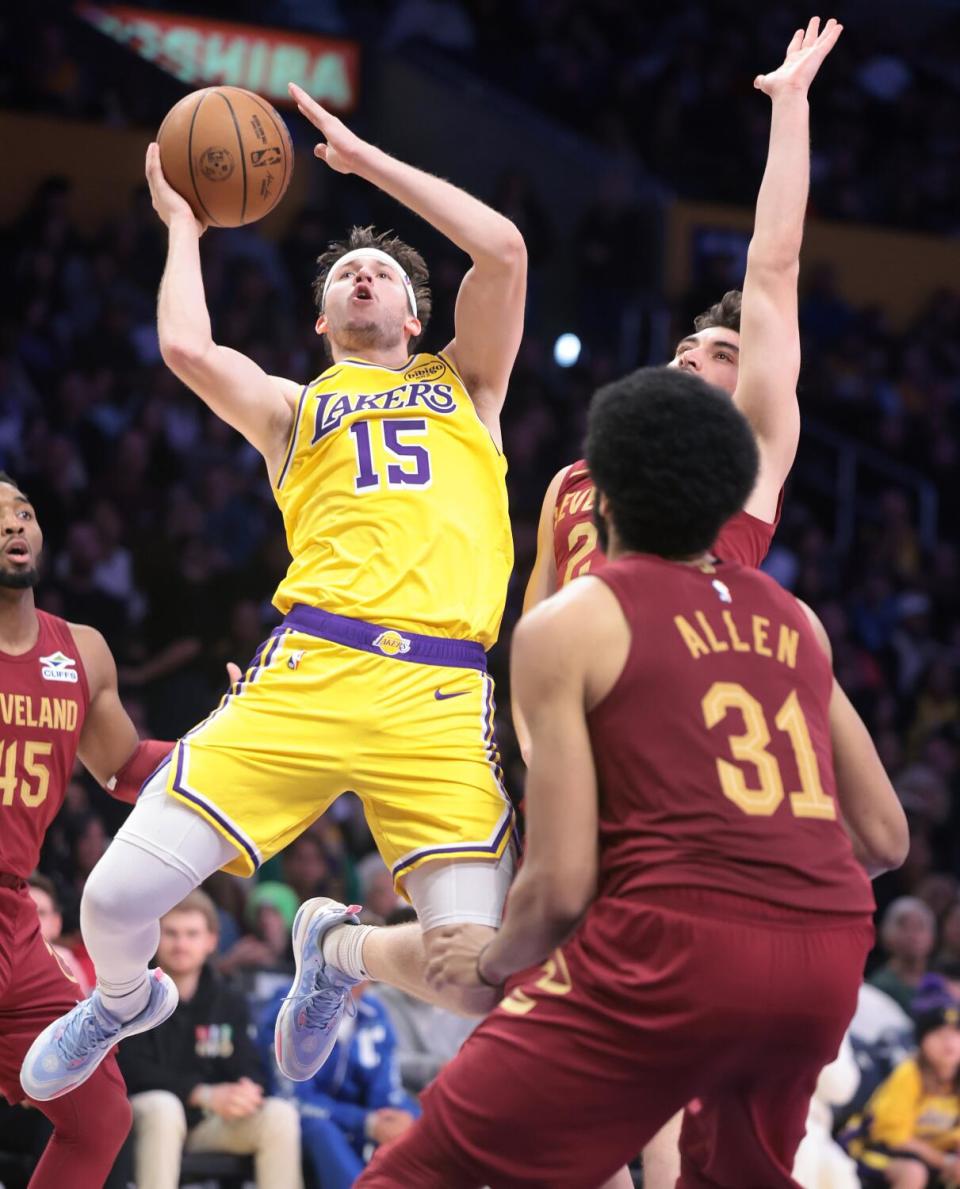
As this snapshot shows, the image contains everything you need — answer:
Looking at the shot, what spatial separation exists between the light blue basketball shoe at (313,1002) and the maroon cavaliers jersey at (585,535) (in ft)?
3.87

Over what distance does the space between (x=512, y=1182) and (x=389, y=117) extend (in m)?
13.2

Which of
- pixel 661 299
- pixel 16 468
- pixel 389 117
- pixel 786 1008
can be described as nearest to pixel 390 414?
pixel 786 1008

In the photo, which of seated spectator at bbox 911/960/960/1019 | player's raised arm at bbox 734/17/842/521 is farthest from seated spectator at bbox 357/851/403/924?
player's raised arm at bbox 734/17/842/521

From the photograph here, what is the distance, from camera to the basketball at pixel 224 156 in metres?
5.05

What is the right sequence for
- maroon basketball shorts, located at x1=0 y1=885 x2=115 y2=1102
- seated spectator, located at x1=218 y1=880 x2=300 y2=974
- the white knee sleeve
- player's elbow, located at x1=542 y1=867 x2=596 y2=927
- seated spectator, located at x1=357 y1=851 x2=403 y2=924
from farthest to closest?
seated spectator, located at x1=357 y1=851 x2=403 y2=924
seated spectator, located at x1=218 y1=880 x2=300 y2=974
maroon basketball shorts, located at x1=0 y1=885 x2=115 y2=1102
the white knee sleeve
player's elbow, located at x1=542 y1=867 x2=596 y2=927

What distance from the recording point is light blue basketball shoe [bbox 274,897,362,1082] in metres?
4.99

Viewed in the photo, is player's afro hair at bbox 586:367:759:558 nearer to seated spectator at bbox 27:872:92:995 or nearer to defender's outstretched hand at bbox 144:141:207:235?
defender's outstretched hand at bbox 144:141:207:235

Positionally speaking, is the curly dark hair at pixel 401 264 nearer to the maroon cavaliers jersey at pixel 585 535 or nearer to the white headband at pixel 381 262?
the white headband at pixel 381 262

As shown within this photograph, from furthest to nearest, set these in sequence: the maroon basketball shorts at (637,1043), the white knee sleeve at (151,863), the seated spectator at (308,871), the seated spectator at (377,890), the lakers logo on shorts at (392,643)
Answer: the seated spectator at (308,871)
the seated spectator at (377,890)
the lakers logo on shorts at (392,643)
the white knee sleeve at (151,863)
the maroon basketball shorts at (637,1043)

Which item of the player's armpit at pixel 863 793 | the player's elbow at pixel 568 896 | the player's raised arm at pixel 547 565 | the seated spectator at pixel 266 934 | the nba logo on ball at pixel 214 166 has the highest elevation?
the nba logo on ball at pixel 214 166

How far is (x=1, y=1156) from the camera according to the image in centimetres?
672

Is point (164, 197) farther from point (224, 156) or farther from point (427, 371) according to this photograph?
point (427, 371)

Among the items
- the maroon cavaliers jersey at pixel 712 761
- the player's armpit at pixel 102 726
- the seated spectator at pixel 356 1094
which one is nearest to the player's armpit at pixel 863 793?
the maroon cavaliers jersey at pixel 712 761

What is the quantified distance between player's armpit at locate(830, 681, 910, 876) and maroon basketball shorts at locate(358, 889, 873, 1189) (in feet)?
1.23
